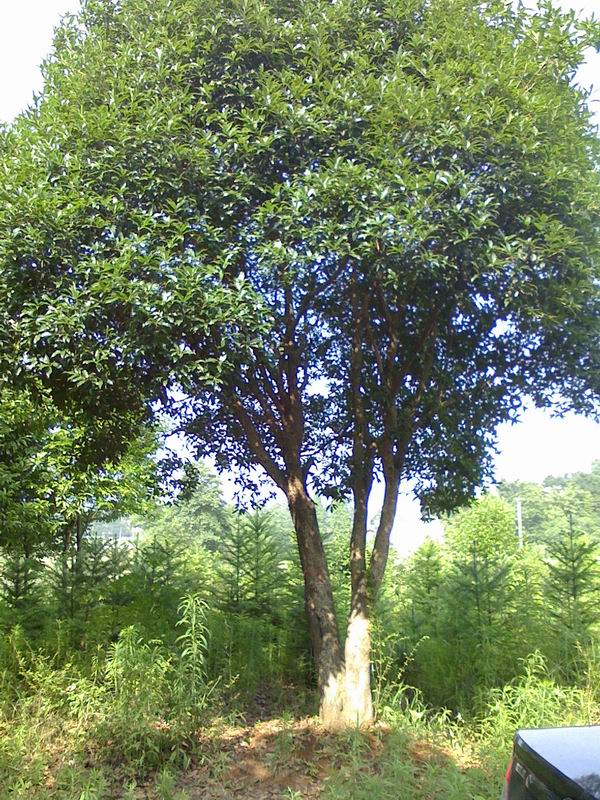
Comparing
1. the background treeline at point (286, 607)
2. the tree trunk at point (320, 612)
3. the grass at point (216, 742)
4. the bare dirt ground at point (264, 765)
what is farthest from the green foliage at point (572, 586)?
the bare dirt ground at point (264, 765)

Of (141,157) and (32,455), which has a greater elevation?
(141,157)

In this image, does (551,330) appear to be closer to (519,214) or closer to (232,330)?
(519,214)

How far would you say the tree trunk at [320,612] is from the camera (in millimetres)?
5938

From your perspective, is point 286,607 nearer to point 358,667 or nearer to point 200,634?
point 358,667

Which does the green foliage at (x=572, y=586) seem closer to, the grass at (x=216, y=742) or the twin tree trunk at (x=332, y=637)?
the grass at (x=216, y=742)

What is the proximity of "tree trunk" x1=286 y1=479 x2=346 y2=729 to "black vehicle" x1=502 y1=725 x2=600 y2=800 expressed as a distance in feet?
11.7

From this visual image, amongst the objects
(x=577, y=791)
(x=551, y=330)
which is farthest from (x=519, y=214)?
(x=577, y=791)

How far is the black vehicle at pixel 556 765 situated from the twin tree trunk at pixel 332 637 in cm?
334

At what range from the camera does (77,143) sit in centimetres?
489

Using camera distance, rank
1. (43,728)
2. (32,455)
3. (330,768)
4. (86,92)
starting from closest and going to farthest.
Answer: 1. (330,768)
2. (86,92)
3. (43,728)
4. (32,455)

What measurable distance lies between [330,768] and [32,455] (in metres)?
5.76

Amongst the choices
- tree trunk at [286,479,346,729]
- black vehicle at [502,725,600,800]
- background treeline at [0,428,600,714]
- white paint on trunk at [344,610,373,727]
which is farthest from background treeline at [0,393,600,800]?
black vehicle at [502,725,600,800]

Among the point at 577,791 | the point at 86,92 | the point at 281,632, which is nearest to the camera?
the point at 577,791

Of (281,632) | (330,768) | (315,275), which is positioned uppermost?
(315,275)
